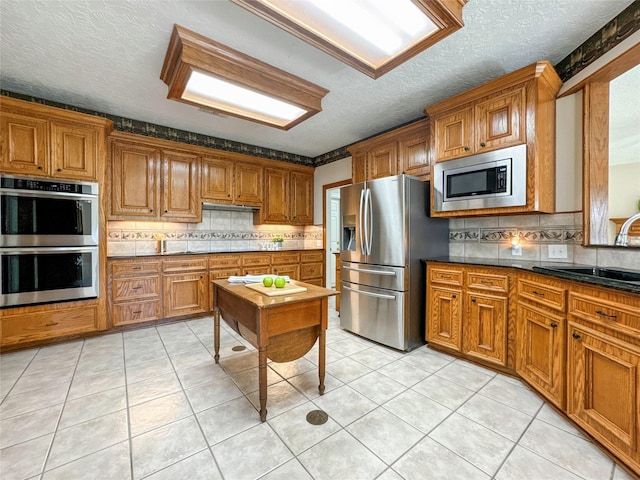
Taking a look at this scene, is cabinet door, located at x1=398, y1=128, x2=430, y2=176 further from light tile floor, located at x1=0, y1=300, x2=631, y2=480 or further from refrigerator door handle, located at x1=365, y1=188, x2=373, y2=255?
light tile floor, located at x1=0, y1=300, x2=631, y2=480

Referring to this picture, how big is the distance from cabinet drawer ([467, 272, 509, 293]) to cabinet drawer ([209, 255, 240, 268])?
3124 millimetres

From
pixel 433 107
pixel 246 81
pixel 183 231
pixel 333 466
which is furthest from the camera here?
pixel 183 231

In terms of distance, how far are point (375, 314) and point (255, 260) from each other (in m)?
2.19

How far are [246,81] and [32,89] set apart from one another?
2.51 metres

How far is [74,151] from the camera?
3.03 m

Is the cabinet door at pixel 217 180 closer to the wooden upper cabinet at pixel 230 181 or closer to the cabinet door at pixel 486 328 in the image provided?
the wooden upper cabinet at pixel 230 181

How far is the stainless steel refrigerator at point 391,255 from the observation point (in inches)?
110

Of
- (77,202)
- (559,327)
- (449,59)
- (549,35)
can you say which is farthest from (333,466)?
(77,202)

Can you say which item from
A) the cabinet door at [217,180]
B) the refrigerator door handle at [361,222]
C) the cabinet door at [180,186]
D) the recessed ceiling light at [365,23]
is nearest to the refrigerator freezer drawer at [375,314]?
the refrigerator door handle at [361,222]

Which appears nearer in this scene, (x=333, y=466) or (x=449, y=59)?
(x=333, y=466)

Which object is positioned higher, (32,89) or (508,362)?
(32,89)

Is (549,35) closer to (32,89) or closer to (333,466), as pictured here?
(333,466)

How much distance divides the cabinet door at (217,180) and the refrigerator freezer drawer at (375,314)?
7.79 ft

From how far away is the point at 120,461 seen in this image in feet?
4.74
